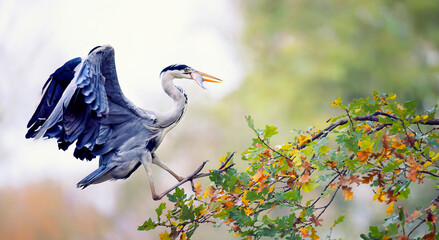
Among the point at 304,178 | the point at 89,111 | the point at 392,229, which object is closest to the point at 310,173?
the point at 304,178

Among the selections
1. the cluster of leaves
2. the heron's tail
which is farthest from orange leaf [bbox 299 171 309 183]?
the heron's tail

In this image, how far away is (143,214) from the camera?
275 centimetres

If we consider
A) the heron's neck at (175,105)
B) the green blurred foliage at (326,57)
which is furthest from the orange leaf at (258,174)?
the green blurred foliage at (326,57)

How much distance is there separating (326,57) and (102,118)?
2.46 meters

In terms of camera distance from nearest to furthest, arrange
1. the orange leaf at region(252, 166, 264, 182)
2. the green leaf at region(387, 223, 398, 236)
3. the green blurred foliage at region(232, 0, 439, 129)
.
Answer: the green leaf at region(387, 223, 398, 236), the orange leaf at region(252, 166, 264, 182), the green blurred foliage at region(232, 0, 439, 129)

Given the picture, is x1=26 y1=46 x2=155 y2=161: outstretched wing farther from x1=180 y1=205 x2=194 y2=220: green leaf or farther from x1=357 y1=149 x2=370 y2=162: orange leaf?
x1=357 y1=149 x2=370 y2=162: orange leaf

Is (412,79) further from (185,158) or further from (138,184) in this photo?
(138,184)

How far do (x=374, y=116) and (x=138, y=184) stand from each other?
6.60 feet

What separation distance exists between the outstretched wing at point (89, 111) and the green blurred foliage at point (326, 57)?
2.23m

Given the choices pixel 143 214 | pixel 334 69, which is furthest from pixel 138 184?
pixel 334 69

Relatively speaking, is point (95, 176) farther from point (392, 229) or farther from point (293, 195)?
point (392, 229)

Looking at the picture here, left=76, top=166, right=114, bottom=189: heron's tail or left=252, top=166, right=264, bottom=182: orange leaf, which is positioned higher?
left=76, top=166, right=114, bottom=189: heron's tail

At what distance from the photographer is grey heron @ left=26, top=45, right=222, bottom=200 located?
981mm

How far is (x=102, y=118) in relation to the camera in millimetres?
1025
